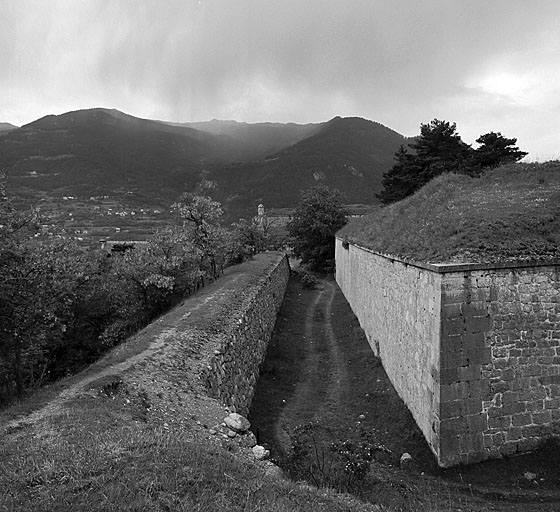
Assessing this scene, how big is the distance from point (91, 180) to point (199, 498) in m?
98.0

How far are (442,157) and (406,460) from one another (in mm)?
27547

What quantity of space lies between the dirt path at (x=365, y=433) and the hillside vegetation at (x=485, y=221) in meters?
4.31

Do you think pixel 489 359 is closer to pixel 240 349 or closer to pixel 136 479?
pixel 240 349

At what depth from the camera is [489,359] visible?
862cm

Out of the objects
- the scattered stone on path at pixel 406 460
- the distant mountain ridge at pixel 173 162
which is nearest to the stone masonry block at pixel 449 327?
the scattered stone on path at pixel 406 460

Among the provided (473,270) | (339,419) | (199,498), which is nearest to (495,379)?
(473,270)

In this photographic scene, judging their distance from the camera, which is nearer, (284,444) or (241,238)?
(284,444)

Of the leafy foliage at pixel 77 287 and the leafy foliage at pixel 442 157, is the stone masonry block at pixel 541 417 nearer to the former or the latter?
the leafy foliage at pixel 77 287

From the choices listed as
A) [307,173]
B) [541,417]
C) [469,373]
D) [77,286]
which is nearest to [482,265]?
[469,373]

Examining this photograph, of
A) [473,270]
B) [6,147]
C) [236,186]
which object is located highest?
[6,147]

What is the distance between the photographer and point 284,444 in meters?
9.30

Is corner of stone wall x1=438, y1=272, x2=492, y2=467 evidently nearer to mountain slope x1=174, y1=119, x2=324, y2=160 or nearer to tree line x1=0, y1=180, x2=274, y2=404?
tree line x1=0, y1=180, x2=274, y2=404

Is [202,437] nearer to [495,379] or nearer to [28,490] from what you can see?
[28,490]

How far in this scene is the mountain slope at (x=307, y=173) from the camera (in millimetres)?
89188
